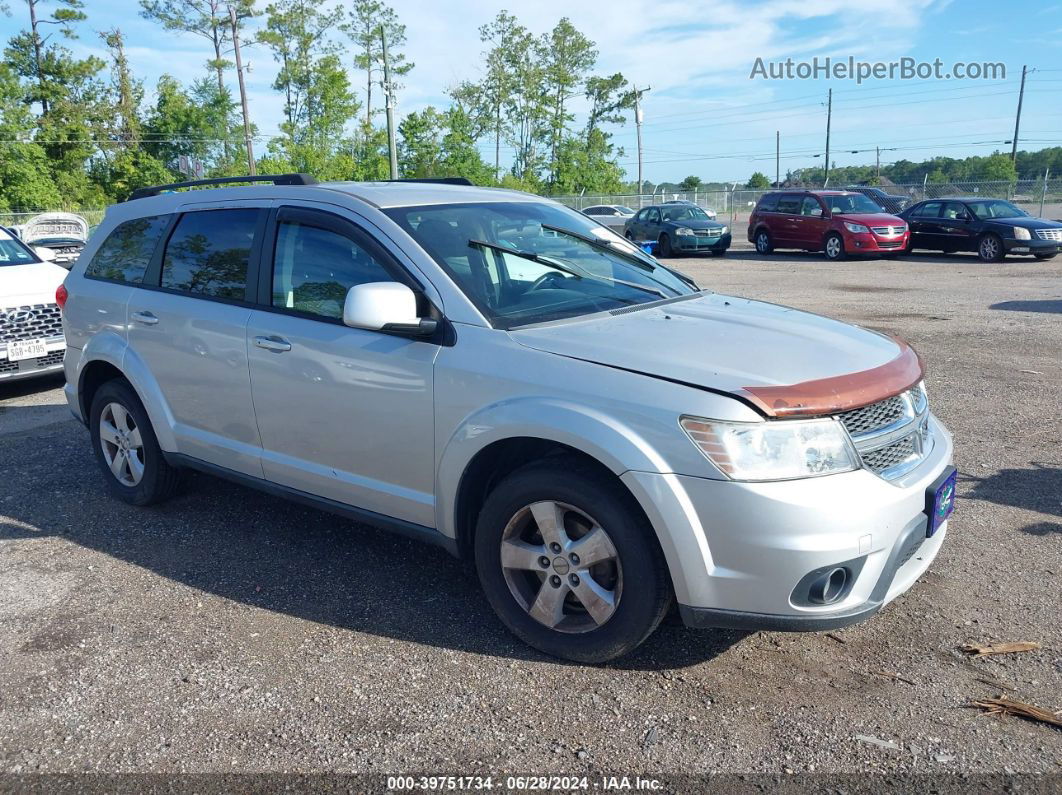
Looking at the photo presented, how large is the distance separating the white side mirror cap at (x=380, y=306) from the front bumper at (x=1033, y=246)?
20.8m

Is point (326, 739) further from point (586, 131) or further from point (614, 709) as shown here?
point (586, 131)

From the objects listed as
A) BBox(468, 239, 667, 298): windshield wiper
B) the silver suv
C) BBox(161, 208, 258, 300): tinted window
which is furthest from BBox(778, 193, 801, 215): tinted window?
BBox(161, 208, 258, 300): tinted window

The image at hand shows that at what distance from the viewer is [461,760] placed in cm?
285

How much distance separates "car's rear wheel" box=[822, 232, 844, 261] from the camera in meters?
22.4

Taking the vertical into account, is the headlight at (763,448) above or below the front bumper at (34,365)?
above

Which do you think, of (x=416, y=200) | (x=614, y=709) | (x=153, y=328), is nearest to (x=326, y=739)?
(x=614, y=709)

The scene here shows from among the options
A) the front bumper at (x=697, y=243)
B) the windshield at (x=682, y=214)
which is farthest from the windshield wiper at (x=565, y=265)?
the windshield at (x=682, y=214)

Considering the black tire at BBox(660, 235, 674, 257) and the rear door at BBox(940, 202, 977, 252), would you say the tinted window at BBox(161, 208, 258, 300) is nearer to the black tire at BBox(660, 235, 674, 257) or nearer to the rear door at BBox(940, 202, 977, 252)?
the rear door at BBox(940, 202, 977, 252)

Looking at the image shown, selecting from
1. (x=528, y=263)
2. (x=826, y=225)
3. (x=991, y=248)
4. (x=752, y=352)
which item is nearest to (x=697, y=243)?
(x=826, y=225)

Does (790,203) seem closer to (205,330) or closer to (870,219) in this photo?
(870,219)

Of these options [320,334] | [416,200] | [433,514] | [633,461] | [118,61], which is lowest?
[433,514]

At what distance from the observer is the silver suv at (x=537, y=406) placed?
9.67ft

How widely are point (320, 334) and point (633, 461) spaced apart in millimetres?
1639

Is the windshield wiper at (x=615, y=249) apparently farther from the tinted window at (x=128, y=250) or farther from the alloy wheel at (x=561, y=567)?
the tinted window at (x=128, y=250)
